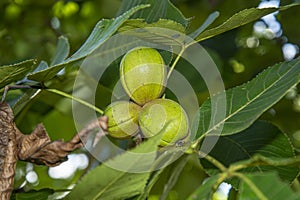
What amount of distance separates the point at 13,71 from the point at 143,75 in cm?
22

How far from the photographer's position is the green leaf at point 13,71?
980 millimetres

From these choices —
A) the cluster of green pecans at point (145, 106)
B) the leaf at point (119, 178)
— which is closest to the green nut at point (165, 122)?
the cluster of green pecans at point (145, 106)

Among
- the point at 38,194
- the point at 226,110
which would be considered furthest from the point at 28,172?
the point at 226,110

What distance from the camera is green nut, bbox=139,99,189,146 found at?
919 mm

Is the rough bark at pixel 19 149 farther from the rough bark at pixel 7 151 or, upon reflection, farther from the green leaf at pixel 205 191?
the green leaf at pixel 205 191

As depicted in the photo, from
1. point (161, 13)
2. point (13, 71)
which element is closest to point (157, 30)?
point (161, 13)

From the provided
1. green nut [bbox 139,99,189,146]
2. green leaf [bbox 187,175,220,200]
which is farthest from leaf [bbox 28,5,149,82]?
green leaf [bbox 187,175,220,200]

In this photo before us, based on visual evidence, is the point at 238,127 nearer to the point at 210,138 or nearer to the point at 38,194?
the point at 210,138

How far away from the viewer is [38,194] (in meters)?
1.09

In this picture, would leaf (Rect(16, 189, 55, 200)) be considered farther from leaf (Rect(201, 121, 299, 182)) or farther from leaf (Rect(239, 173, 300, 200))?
leaf (Rect(239, 173, 300, 200))

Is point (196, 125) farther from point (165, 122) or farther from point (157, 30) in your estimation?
point (157, 30)

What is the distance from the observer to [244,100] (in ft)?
3.09

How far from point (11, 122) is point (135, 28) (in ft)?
0.85

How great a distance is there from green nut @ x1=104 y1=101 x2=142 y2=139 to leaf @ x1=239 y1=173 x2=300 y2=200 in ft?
1.01
